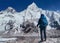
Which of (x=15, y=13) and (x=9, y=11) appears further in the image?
(x=15, y=13)

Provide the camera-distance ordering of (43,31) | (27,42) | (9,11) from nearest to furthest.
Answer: (43,31) → (27,42) → (9,11)

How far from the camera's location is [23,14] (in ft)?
307

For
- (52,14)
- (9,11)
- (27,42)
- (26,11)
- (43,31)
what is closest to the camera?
(43,31)

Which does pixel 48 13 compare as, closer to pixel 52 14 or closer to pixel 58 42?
pixel 52 14

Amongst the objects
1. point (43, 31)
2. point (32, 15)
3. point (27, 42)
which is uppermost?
point (32, 15)

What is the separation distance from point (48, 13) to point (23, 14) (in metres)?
17.5

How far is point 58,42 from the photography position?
10195mm

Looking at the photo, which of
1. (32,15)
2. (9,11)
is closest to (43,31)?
(9,11)

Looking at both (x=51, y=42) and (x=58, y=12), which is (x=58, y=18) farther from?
(x=51, y=42)

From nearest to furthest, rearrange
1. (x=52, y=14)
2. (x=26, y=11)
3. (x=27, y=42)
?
(x=27, y=42), (x=26, y=11), (x=52, y=14)

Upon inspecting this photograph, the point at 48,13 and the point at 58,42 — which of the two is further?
the point at 48,13

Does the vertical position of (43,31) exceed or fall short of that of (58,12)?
it falls short

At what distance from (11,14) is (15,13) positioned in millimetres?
4103

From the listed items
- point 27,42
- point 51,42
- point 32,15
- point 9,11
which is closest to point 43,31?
point 51,42
